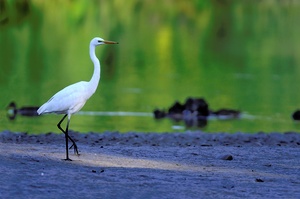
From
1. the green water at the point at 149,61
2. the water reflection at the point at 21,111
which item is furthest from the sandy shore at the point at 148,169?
the water reflection at the point at 21,111

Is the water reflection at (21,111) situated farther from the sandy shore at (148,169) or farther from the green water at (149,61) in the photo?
the sandy shore at (148,169)

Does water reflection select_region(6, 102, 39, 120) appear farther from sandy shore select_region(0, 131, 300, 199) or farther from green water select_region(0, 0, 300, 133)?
sandy shore select_region(0, 131, 300, 199)

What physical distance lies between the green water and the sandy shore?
618 cm

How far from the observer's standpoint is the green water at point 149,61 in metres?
28.1

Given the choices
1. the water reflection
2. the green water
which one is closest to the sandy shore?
the green water

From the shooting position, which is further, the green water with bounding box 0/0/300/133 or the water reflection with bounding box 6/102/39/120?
the green water with bounding box 0/0/300/133

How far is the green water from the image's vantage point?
28.1 meters

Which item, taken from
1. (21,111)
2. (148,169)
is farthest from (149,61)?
(148,169)

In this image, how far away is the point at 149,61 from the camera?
5406 cm

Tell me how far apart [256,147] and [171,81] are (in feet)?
78.1

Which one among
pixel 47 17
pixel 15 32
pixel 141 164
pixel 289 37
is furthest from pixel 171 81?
pixel 47 17

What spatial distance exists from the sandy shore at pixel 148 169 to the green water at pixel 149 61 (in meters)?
6.18

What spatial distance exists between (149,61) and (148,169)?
40.5 meters

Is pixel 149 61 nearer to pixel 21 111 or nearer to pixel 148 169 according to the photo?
pixel 21 111
